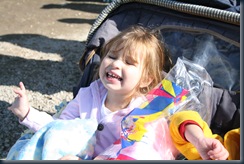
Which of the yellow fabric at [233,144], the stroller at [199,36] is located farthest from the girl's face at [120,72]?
the yellow fabric at [233,144]

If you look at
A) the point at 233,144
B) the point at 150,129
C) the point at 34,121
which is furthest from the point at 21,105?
the point at 233,144

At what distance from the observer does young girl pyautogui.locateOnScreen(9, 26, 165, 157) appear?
5.92ft

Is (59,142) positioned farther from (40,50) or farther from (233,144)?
(40,50)

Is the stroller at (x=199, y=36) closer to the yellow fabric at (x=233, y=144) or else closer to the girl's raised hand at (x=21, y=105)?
the yellow fabric at (x=233, y=144)

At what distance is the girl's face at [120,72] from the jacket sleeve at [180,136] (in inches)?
11.2

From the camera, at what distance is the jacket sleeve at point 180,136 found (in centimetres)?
159

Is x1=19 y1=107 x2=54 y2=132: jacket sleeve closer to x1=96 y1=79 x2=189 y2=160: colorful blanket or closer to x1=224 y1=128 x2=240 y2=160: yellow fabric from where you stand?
x1=96 y1=79 x2=189 y2=160: colorful blanket

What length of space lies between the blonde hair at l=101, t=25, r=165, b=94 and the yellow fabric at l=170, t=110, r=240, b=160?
324mm

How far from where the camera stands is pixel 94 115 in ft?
6.28

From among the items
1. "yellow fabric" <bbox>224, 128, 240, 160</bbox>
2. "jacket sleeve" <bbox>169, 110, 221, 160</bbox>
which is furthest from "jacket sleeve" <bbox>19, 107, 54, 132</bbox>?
"yellow fabric" <bbox>224, 128, 240, 160</bbox>

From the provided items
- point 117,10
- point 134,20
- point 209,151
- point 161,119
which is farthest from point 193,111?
point 117,10

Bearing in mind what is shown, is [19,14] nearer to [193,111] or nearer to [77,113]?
[77,113]

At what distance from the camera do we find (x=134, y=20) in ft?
7.79

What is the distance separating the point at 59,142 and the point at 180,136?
1.67 ft
